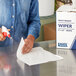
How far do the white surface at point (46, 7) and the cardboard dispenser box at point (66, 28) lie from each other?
100cm

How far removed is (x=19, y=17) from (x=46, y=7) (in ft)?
2.57

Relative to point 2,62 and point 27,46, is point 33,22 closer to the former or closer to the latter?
point 27,46

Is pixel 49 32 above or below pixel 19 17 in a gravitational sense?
below

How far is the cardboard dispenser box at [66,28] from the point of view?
6.09ft

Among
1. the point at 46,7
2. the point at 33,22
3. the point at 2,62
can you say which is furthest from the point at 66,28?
the point at 46,7

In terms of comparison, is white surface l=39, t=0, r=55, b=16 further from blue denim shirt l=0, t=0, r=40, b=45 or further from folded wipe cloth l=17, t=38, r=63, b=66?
folded wipe cloth l=17, t=38, r=63, b=66

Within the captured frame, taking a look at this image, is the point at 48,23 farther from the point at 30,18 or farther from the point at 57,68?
the point at 57,68

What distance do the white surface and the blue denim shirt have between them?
64 centimetres

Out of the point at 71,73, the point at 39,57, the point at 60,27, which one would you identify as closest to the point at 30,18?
the point at 60,27

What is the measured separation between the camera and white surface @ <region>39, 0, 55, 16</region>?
9.48 ft

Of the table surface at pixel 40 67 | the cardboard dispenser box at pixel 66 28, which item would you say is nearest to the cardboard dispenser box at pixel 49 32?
the cardboard dispenser box at pixel 66 28

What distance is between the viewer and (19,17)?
221 cm

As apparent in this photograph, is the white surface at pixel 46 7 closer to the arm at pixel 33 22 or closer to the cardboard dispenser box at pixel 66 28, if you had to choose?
the arm at pixel 33 22

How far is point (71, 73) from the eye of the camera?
1.36 m
